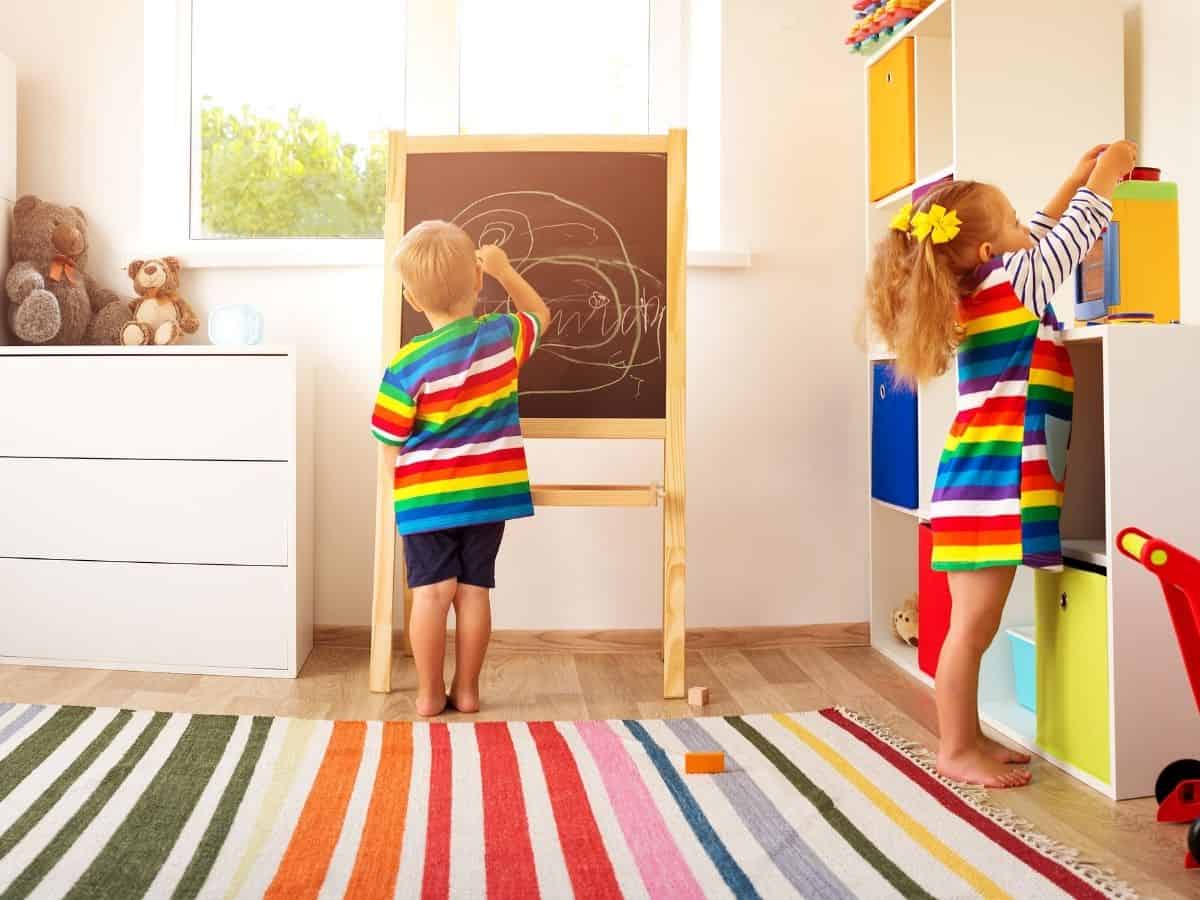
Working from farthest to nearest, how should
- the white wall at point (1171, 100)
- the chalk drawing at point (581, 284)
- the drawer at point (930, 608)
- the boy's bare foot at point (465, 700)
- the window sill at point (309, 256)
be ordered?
the window sill at point (309, 256), the chalk drawing at point (581, 284), the drawer at point (930, 608), the boy's bare foot at point (465, 700), the white wall at point (1171, 100)

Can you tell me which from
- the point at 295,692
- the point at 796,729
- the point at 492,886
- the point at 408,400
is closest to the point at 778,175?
the point at 408,400

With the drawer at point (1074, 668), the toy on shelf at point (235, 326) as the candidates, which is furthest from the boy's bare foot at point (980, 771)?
the toy on shelf at point (235, 326)

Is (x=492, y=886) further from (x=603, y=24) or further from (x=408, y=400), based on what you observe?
(x=603, y=24)

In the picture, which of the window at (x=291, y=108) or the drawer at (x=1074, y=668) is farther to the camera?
the window at (x=291, y=108)

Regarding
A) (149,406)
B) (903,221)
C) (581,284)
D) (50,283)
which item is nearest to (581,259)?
(581,284)

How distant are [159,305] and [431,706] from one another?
4.48 ft

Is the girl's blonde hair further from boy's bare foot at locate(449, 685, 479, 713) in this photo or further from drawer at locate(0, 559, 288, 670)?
drawer at locate(0, 559, 288, 670)

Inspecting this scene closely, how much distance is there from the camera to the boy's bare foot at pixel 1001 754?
195cm

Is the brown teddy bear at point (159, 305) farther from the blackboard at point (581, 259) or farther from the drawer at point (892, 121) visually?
the drawer at point (892, 121)

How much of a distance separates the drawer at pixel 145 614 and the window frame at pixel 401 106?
88 centimetres

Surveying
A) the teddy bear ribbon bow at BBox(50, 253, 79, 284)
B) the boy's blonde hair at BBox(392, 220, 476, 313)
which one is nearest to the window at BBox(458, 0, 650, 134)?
the boy's blonde hair at BBox(392, 220, 476, 313)

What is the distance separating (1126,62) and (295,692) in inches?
92.7

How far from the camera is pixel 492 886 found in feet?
4.64

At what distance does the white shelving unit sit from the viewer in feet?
5.81
